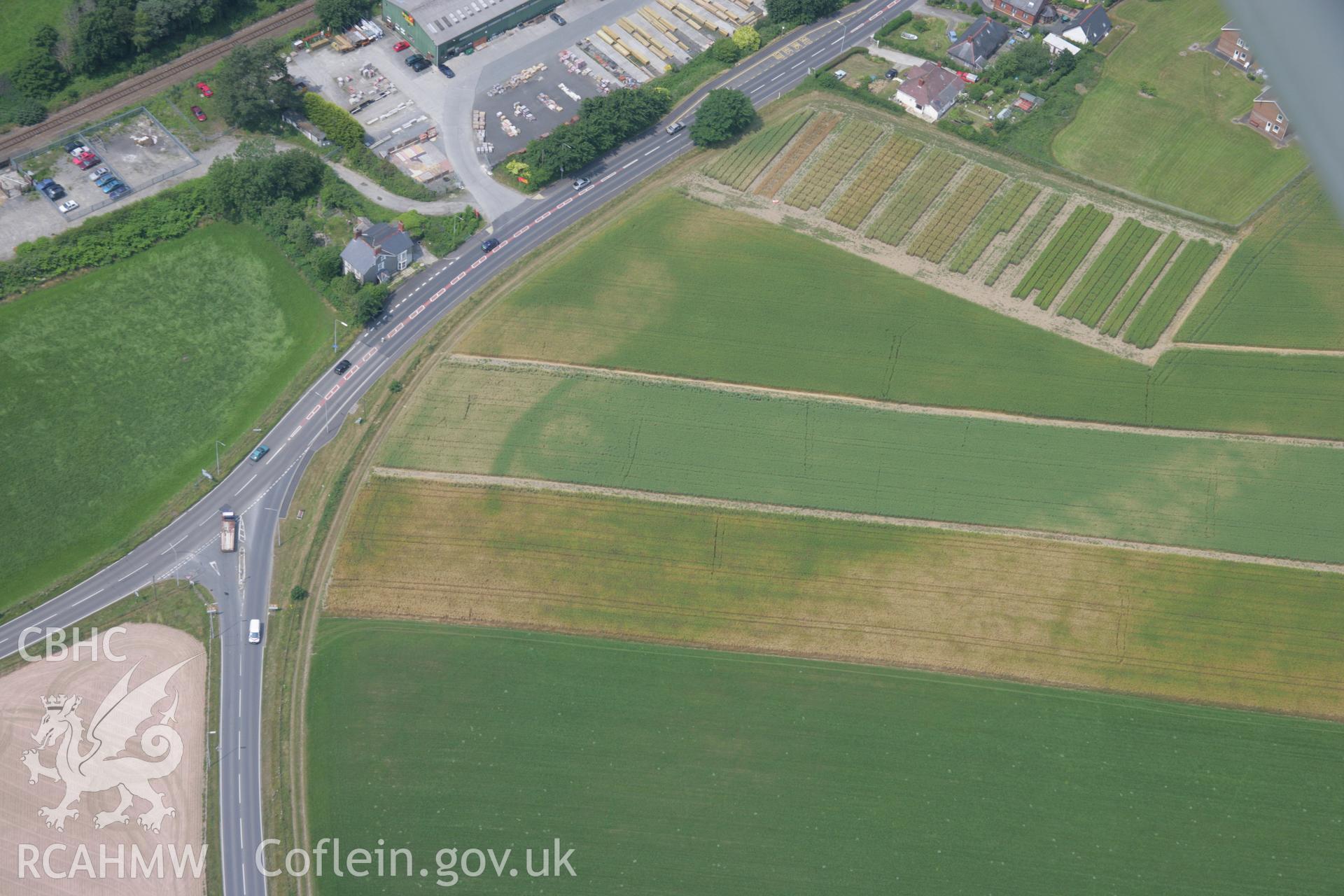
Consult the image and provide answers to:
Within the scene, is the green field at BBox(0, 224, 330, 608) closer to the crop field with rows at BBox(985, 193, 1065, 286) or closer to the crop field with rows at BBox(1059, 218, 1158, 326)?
the crop field with rows at BBox(985, 193, 1065, 286)

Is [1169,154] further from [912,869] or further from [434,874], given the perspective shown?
[434,874]

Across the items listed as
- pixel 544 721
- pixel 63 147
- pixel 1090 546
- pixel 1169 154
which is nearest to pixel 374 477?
pixel 544 721

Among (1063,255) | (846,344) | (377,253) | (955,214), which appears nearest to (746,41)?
(955,214)

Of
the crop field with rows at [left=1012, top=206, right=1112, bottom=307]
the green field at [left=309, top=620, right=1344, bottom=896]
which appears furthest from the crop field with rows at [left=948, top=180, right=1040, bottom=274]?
the green field at [left=309, top=620, right=1344, bottom=896]

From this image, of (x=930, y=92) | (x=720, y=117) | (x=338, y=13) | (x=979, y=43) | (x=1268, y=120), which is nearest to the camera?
(x=720, y=117)

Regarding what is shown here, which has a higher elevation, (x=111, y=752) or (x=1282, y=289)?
(x=1282, y=289)

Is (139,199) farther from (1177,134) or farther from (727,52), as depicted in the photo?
(1177,134)

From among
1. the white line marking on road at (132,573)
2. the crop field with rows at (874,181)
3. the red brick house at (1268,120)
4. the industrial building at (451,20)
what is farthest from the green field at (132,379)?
the red brick house at (1268,120)
